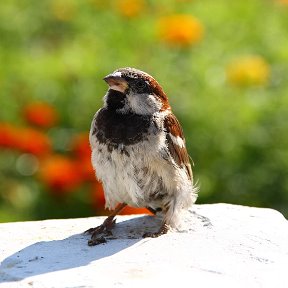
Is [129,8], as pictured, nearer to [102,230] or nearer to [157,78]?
[157,78]

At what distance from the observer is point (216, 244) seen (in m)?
3.76

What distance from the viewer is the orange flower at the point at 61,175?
516 cm

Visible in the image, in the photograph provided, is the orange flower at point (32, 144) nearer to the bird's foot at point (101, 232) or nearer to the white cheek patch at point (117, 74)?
the bird's foot at point (101, 232)

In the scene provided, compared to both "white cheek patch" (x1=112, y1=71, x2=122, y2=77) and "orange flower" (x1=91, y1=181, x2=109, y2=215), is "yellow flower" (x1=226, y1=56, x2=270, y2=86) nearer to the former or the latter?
"orange flower" (x1=91, y1=181, x2=109, y2=215)

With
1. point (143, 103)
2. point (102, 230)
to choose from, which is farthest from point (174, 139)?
point (102, 230)

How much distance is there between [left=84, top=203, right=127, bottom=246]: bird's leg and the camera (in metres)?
3.89

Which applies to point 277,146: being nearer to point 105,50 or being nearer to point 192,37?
point 192,37

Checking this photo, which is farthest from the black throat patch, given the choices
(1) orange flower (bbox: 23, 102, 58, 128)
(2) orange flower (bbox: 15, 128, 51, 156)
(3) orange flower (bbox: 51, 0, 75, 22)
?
(3) orange flower (bbox: 51, 0, 75, 22)

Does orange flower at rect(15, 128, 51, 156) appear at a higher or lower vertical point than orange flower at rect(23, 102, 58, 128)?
lower

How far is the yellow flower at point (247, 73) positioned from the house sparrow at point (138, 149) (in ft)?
6.66

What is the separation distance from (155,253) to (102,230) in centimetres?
44

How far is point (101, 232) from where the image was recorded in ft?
13.1

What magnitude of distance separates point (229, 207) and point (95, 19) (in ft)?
11.5

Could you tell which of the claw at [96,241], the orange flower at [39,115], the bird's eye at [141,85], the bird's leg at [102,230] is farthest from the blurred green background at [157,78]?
the bird's eye at [141,85]
